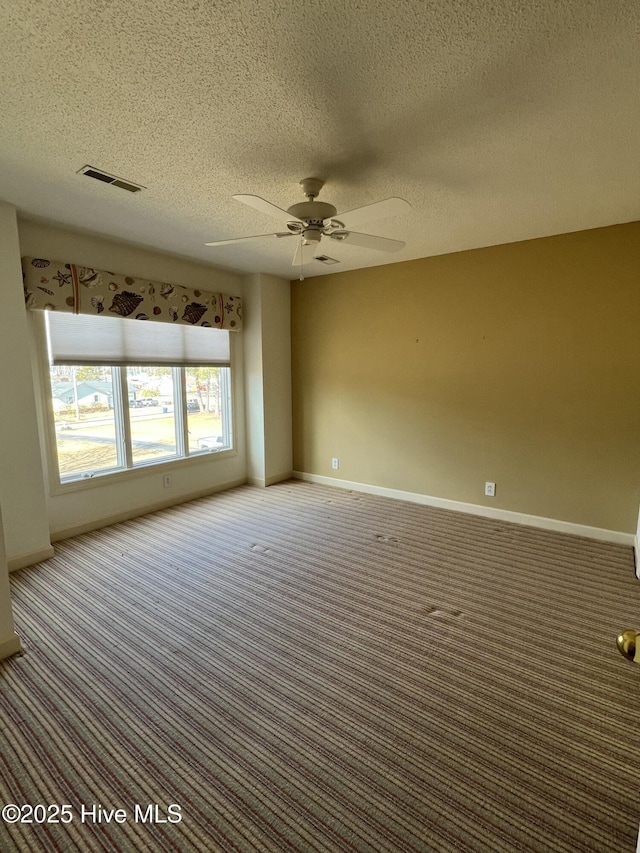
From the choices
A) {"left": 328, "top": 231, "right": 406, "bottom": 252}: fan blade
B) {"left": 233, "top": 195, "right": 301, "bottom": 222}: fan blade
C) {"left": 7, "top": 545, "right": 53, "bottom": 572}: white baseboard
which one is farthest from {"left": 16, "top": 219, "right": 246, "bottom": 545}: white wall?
{"left": 328, "top": 231, "right": 406, "bottom": 252}: fan blade

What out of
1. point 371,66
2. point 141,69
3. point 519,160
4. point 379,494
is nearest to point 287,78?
point 371,66

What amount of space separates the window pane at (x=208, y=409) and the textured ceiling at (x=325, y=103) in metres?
1.94

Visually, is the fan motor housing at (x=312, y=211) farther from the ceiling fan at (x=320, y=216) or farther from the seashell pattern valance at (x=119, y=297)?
the seashell pattern valance at (x=119, y=297)

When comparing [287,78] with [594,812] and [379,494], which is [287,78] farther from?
[379,494]

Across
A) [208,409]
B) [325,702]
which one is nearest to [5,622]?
[325,702]

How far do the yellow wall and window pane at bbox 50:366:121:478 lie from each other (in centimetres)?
226

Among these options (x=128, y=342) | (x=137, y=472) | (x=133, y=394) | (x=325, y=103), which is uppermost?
(x=325, y=103)

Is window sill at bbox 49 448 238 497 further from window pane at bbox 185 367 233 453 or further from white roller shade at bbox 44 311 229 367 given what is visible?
white roller shade at bbox 44 311 229 367

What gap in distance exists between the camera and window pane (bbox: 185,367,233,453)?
4.39m

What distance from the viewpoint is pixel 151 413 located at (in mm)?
3996

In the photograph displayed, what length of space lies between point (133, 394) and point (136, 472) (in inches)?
29.4

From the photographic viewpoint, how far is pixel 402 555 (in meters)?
3.09

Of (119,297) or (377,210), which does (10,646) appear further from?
(377,210)

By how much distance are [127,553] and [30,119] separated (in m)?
2.72
